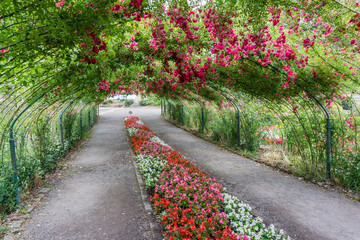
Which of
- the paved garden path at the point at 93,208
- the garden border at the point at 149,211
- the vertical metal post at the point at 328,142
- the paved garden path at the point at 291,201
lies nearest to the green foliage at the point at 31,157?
the paved garden path at the point at 93,208

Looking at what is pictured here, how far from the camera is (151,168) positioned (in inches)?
221

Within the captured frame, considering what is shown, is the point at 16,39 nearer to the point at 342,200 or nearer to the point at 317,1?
the point at 317,1

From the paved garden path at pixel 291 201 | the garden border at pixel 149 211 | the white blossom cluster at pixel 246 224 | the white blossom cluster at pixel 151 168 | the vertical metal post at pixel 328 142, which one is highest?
the vertical metal post at pixel 328 142

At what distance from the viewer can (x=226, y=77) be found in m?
7.33

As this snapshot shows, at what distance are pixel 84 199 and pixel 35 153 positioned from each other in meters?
2.00

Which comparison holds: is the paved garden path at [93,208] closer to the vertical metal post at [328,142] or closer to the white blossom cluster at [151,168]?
the white blossom cluster at [151,168]

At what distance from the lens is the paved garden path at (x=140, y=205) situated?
3.52 metres

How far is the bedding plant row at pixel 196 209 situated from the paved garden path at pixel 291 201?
0.51m

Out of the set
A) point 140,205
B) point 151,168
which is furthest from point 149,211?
point 151,168

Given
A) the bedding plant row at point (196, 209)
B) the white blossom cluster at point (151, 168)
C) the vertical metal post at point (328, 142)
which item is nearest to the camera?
the bedding plant row at point (196, 209)

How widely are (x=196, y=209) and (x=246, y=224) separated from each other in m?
0.71

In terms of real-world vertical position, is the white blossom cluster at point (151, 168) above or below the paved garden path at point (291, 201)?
above

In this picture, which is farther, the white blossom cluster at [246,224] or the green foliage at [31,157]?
the green foliage at [31,157]

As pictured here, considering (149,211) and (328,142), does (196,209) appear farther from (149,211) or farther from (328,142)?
(328,142)
